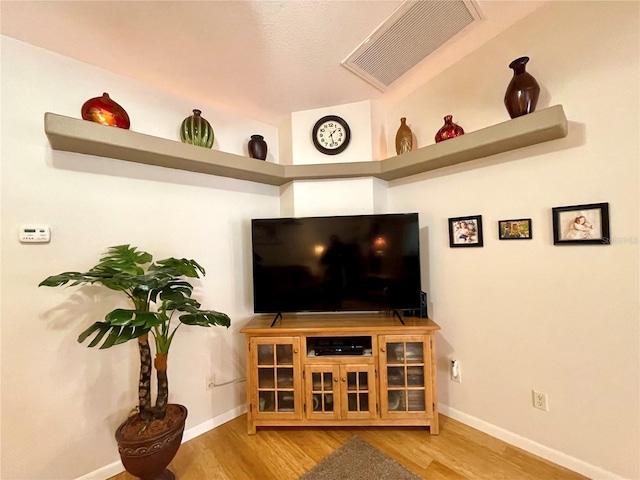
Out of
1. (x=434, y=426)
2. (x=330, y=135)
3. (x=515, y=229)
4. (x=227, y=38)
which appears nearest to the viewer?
(x=227, y=38)

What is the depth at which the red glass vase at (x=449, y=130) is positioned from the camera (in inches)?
71.2

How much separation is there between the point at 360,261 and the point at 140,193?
1.65 metres

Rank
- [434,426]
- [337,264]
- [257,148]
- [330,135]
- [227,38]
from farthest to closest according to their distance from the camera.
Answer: [330,135] → [257,148] → [337,264] → [434,426] → [227,38]

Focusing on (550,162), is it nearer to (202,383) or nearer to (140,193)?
(140,193)

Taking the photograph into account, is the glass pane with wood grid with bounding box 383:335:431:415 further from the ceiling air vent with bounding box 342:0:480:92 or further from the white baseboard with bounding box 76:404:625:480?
the ceiling air vent with bounding box 342:0:480:92

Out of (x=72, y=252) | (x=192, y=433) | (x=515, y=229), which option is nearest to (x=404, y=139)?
(x=515, y=229)

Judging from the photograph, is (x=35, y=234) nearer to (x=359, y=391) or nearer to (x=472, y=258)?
(x=359, y=391)

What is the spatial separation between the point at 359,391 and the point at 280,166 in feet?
6.07

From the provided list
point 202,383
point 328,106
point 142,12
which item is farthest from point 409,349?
point 142,12

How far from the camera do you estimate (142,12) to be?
1337 millimetres

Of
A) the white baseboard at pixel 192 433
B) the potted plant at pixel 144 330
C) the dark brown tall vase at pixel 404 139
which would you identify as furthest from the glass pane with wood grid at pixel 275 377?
the dark brown tall vase at pixel 404 139

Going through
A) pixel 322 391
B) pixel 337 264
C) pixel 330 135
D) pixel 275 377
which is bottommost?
pixel 322 391

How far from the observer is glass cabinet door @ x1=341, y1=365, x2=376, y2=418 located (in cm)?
182

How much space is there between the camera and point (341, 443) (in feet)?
5.77
